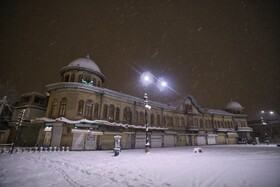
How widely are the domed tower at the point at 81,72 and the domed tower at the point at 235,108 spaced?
42.0 metres

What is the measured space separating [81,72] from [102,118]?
8532 mm

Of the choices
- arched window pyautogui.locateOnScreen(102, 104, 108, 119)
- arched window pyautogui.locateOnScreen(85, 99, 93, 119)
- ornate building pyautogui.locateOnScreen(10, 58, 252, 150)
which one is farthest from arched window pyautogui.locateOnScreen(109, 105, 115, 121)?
arched window pyautogui.locateOnScreen(85, 99, 93, 119)

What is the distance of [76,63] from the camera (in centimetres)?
2550

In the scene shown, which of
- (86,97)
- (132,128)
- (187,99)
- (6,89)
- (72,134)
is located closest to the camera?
(72,134)

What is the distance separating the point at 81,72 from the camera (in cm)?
2494

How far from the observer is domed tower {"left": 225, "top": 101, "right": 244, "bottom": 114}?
47450mm

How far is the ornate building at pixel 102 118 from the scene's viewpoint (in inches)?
765

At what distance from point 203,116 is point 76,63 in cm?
3153

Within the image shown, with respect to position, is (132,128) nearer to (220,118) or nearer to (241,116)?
(220,118)

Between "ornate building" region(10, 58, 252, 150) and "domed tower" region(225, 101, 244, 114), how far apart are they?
44.7 ft

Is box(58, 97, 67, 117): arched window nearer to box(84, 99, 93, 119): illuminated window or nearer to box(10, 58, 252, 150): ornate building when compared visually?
box(10, 58, 252, 150): ornate building

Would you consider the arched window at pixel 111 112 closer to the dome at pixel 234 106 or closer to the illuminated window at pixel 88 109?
the illuminated window at pixel 88 109

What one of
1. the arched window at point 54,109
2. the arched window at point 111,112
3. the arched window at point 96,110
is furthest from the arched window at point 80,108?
the arched window at point 111,112

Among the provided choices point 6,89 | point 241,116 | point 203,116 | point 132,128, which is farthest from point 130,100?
point 241,116
